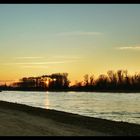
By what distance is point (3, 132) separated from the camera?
1382 cm

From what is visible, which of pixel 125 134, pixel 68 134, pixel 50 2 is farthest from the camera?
pixel 125 134

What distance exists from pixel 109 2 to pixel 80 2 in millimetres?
735

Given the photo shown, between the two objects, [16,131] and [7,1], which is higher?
[7,1]

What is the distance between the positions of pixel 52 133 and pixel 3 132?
201 cm

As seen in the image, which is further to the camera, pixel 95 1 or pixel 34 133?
pixel 34 133

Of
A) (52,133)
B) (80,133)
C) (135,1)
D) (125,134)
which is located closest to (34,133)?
(52,133)

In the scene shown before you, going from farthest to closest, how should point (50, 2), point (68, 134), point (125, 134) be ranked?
1. point (125, 134)
2. point (68, 134)
3. point (50, 2)

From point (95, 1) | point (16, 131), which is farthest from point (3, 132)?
point (95, 1)

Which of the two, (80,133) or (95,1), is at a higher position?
(95,1)

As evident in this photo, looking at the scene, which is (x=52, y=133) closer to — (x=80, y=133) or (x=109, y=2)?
(x=80, y=133)

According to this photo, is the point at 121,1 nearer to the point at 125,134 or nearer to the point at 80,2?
the point at 80,2

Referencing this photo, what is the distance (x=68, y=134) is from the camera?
44.6 ft

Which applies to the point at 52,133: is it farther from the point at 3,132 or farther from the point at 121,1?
the point at 121,1

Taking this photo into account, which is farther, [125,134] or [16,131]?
[125,134]
